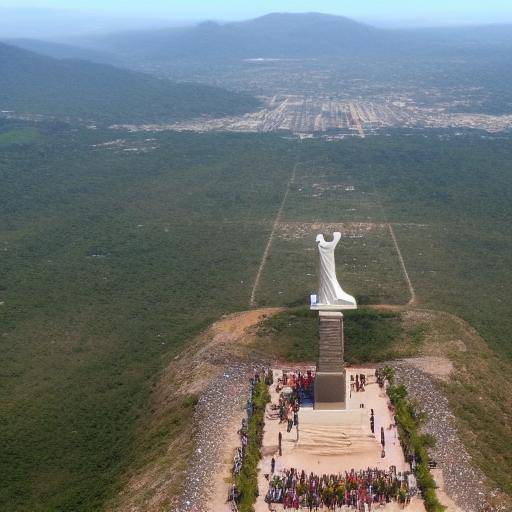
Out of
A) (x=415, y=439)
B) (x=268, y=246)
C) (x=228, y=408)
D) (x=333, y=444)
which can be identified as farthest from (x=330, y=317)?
(x=268, y=246)

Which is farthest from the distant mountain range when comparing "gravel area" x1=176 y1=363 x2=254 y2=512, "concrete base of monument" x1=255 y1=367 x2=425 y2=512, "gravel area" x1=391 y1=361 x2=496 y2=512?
"concrete base of monument" x1=255 y1=367 x2=425 y2=512

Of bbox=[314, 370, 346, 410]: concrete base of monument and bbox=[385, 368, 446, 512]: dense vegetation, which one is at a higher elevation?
bbox=[314, 370, 346, 410]: concrete base of monument

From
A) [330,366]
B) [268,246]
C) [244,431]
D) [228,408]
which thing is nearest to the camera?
[244,431]

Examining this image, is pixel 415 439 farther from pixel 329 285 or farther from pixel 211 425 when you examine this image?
pixel 211 425

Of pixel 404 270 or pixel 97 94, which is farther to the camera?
pixel 97 94

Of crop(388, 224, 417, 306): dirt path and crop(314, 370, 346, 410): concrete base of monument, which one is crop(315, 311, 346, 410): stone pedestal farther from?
crop(388, 224, 417, 306): dirt path

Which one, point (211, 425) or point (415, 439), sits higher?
point (415, 439)
